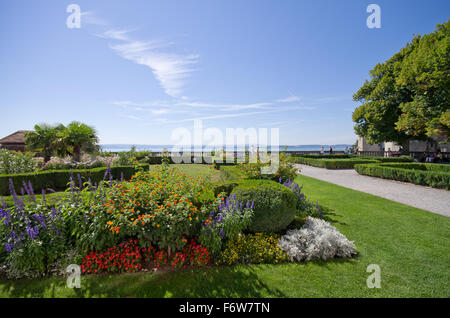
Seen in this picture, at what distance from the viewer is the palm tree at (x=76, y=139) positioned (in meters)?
14.5

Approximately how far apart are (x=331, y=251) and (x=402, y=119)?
59.6ft

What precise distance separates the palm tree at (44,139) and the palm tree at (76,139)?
869 millimetres

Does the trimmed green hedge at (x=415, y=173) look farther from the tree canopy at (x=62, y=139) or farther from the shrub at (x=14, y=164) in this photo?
the tree canopy at (x=62, y=139)

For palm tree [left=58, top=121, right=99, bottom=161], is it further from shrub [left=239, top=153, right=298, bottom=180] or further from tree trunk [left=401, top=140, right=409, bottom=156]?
tree trunk [left=401, top=140, right=409, bottom=156]

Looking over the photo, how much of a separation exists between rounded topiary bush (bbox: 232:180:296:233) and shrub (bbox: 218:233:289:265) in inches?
12.0

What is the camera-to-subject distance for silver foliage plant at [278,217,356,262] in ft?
11.7

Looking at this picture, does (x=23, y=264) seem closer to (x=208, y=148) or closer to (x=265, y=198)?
(x=265, y=198)

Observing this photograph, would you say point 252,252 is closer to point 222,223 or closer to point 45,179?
point 222,223

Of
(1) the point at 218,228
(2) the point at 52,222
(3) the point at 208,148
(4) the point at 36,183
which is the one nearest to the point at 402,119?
(3) the point at 208,148

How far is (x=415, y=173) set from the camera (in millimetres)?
10281

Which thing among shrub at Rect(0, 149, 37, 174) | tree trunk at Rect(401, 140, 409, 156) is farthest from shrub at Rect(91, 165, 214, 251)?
tree trunk at Rect(401, 140, 409, 156)

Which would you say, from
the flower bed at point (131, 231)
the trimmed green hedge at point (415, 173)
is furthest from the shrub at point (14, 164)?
the trimmed green hedge at point (415, 173)

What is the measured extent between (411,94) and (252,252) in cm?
2469

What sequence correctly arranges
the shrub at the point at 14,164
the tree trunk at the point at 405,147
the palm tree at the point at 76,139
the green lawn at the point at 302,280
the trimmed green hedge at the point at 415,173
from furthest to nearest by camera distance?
the tree trunk at the point at 405,147, the palm tree at the point at 76,139, the trimmed green hedge at the point at 415,173, the shrub at the point at 14,164, the green lawn at the point at 302,280
